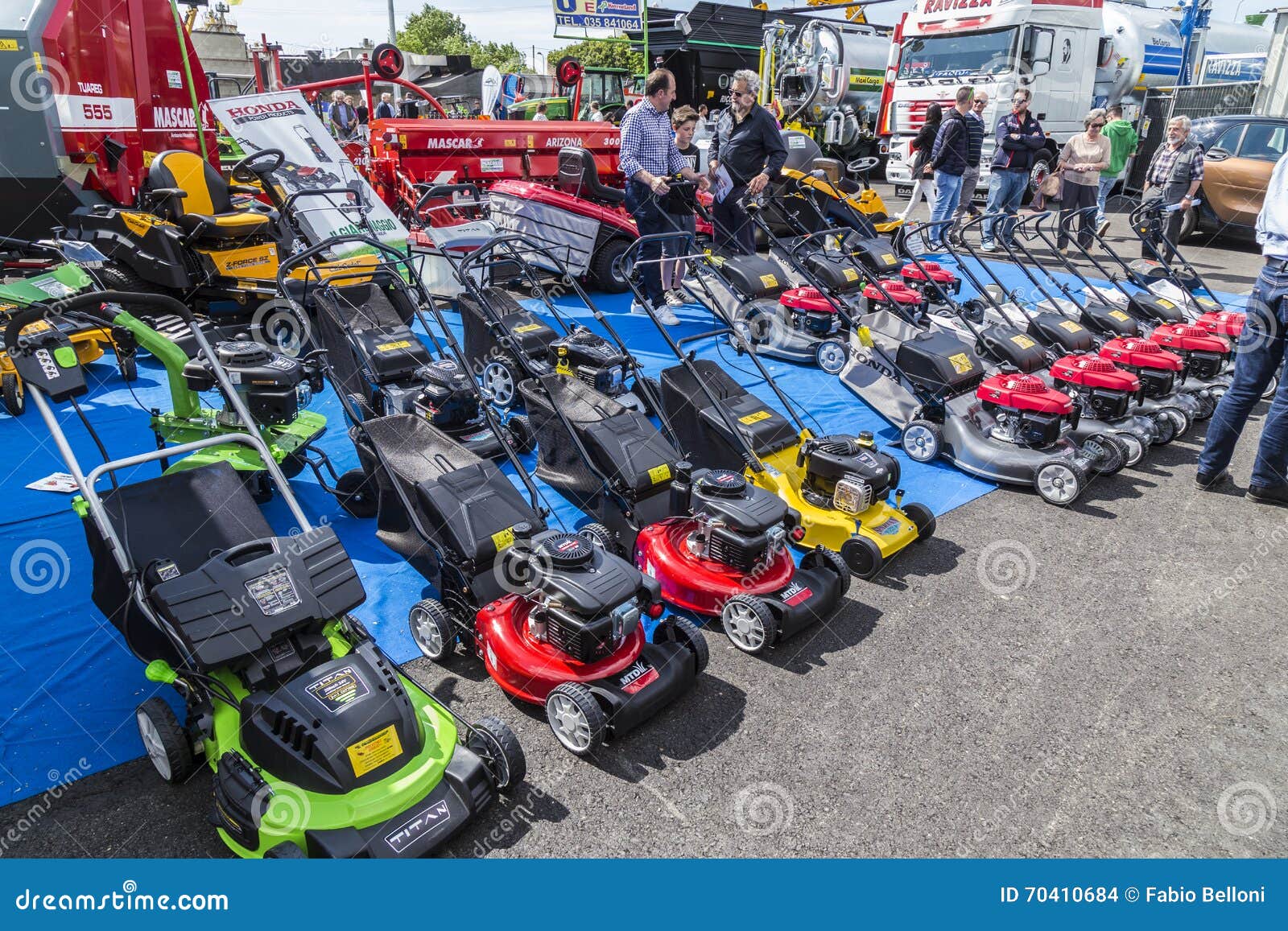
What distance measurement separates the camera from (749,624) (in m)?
→ 3.37

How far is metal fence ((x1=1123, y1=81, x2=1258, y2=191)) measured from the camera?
56.3 ft

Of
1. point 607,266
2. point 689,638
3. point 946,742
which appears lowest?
point 946,742

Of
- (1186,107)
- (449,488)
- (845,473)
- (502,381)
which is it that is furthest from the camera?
(1186,107)

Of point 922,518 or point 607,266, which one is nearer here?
point 922,518

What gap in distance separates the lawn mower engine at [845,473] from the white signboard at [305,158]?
5.28m

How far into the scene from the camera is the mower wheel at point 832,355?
6688 mm

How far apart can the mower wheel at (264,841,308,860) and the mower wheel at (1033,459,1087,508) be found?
13.5 ft

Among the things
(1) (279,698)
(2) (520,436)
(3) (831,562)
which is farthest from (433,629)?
(2) (520,436)

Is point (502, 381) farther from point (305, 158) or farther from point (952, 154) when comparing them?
point (952, 154)

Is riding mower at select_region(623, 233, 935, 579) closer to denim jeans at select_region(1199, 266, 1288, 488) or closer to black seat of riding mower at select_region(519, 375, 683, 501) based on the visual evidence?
black seat of riding mower at select_region(519, 375, 683, 501)

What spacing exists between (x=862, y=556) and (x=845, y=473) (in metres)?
0.40

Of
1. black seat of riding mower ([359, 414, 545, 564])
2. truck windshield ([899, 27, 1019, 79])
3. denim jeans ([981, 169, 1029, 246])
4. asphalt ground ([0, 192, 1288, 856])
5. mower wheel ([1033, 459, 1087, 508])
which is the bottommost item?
asphalt ground ([0, 192, 1288, 856])

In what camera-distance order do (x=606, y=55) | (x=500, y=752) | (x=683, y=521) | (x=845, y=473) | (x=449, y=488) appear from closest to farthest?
(x=500, y=752), (x=449, y=488), (x=683, y=521), (x=845, y=473), (x=606, y=55)

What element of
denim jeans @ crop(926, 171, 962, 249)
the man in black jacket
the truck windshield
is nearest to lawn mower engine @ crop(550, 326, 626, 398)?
the man in black jacket
